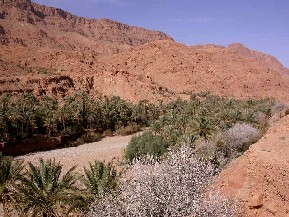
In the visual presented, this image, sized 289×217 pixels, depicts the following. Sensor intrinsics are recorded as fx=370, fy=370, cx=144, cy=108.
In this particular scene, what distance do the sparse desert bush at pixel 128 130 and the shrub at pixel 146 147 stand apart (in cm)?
2135

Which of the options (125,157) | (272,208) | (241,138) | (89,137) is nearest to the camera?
(272,208)

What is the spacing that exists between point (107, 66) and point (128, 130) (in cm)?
4424

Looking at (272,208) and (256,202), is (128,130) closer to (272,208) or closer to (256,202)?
(256,202)

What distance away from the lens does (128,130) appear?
174 feet

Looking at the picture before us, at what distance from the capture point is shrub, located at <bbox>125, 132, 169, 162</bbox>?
87.2 feet

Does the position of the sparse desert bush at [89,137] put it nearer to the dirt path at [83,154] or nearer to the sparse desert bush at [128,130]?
the dirt path at [83,154]

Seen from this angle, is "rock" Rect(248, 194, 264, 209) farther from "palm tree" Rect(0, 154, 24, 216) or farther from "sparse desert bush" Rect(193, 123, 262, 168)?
"sparse desert bush" Rect(193, 123, 262, 168)

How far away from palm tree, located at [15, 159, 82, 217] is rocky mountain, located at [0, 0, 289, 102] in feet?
163

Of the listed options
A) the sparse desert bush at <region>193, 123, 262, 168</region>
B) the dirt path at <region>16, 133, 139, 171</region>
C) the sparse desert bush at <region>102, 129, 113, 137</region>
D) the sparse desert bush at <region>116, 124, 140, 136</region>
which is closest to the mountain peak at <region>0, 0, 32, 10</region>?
the sparse desert bush at <region>116, 124, 140, 136</region>

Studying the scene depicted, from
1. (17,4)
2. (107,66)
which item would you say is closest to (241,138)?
(107,66)

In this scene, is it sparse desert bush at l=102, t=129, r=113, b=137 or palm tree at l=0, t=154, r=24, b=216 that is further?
sparse desert bush at l=102, t=129, r=113, b=137

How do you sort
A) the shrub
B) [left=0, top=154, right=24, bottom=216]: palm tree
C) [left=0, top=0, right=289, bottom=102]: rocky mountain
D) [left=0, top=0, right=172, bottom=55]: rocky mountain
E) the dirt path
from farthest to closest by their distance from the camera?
[left=0, top=0, right=172, bottom=55]: rocky mountain → [left=0, top=0, right=289, bottom=102]: rocky mountain → the dirt path → the shrub → [left=0, top=154, right=24, bottom=216]: palm tree

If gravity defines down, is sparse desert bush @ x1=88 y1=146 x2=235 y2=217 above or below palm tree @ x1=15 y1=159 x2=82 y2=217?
above

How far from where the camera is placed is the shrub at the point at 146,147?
26.6m
